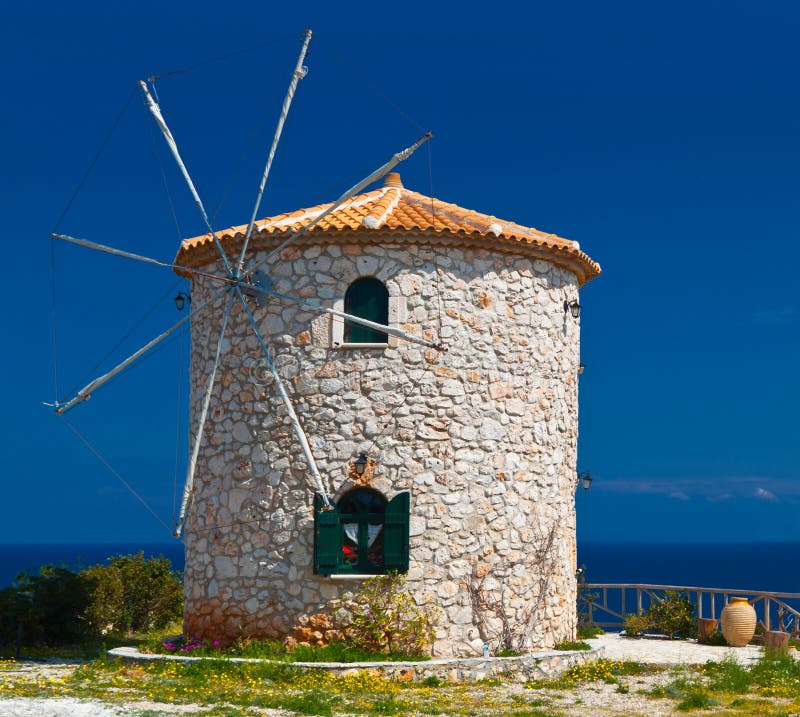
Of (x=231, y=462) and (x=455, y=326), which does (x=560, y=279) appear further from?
(x=231, y=462)

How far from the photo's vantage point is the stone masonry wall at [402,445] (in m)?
15.0

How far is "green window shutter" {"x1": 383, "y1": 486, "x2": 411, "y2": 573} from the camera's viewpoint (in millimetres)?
14773

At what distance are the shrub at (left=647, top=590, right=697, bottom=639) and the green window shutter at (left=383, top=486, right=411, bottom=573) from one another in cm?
719

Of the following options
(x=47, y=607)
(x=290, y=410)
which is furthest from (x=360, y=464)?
(x=47, y=607)

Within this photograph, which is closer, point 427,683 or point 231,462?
point 427,683

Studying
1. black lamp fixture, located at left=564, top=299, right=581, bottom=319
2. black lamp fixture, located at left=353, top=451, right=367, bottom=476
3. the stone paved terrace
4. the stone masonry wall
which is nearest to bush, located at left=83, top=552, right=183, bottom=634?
the stone masonry wall

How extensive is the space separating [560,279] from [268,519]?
19.1ft

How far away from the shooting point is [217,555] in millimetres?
15664

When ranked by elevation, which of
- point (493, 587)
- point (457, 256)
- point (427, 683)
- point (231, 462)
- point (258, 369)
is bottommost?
point (427, 683)

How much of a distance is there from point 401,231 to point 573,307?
3533mm

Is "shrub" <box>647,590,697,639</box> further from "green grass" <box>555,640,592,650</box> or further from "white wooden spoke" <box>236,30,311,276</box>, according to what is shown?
"white wooden spoke" <box>236,30,311,276</box>

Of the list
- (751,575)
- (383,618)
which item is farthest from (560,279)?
(751,575)

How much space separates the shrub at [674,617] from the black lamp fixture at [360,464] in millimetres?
7952

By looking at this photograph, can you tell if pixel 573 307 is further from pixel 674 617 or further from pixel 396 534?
pixel 674 617
